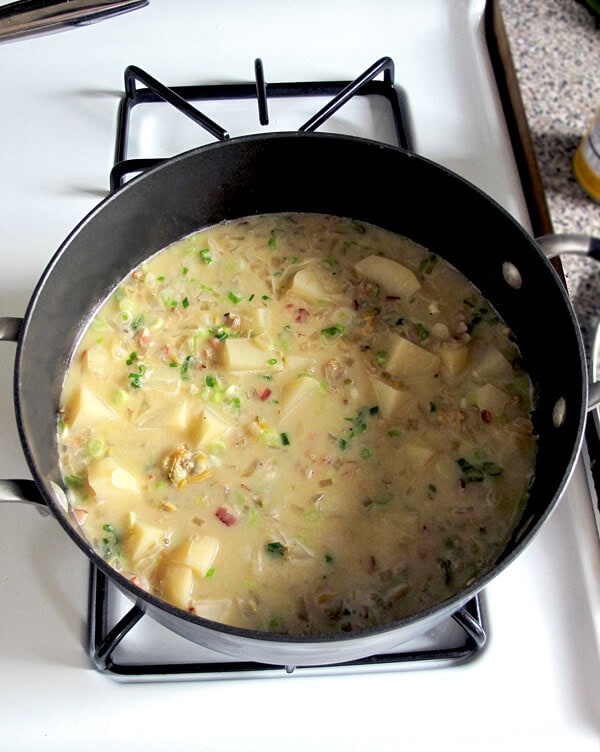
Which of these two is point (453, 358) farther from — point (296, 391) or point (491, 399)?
point (296, 391)

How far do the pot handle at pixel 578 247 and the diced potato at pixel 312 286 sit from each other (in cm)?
37

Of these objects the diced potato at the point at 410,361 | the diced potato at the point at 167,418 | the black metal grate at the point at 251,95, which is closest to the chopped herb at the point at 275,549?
the diced potato at the point at 167,418

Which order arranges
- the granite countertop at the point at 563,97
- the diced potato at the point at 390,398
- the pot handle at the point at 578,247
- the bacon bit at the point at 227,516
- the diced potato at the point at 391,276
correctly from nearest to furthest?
the pot handle at the point at 578,247
the bacon bit at the point at 227,516
the diced potato at the point at 390,398
the diced potato at the point at 391,276
the granite countertop at the point at 563,97

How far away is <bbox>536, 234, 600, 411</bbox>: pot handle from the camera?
1.07 metres

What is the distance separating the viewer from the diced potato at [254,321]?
1341mm

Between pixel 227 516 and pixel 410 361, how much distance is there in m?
0.39

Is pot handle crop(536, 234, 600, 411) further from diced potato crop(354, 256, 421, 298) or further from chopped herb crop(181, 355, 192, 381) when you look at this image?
chopped herb crop(181, 355, 192, 381)

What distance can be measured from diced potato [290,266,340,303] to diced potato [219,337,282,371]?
12 cm

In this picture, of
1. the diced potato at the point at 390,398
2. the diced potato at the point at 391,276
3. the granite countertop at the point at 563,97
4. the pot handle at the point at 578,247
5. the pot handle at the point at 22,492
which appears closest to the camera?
the pot handle at the point at 22,492

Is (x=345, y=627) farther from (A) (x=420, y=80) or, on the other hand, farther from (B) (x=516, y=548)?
(A) (x=420, y=80)

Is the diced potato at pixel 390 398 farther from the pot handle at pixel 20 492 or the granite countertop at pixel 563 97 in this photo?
the pot handle at pixel 20 492

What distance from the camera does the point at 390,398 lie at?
1281 millimetres

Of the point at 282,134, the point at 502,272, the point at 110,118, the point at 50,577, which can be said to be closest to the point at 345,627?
the point at 50,577

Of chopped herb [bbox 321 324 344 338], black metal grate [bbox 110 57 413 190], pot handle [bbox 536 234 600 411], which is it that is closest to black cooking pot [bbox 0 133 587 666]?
Answer: pot handle [bbox 536 234 600 411]
